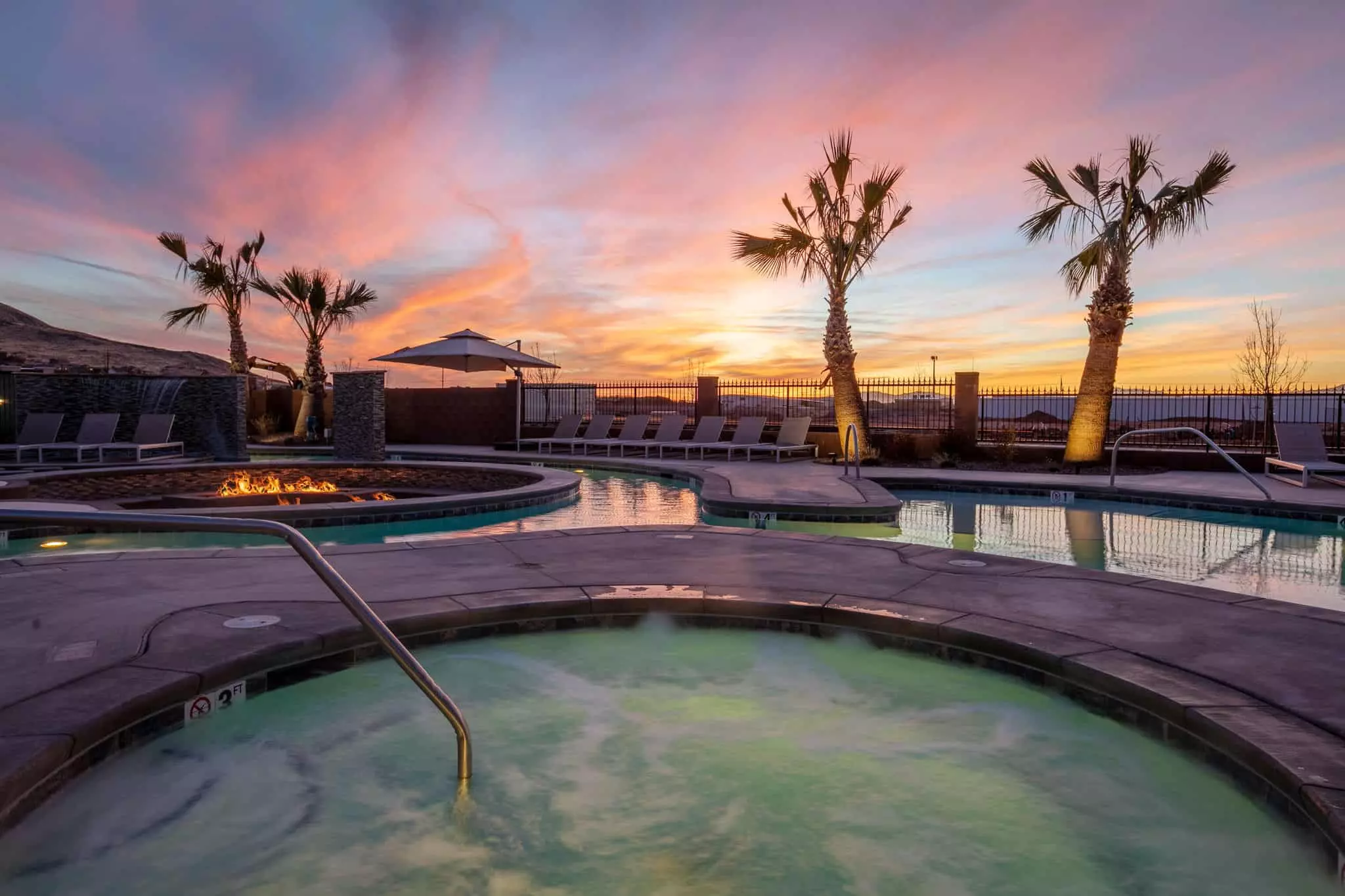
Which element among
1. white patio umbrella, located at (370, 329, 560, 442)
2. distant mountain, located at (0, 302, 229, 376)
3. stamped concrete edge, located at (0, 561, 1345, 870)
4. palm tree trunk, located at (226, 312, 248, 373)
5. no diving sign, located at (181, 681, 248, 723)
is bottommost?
no diving sign, located at (181, 681, 248, 723)

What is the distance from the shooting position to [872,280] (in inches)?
613

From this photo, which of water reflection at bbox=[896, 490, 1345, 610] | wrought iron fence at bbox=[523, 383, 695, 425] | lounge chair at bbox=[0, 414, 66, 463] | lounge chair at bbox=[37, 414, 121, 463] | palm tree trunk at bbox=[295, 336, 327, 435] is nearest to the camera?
water reflection at bbox=[896, 490, 1345, 610]

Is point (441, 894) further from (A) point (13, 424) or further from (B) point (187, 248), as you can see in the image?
(B) point (187, 248)

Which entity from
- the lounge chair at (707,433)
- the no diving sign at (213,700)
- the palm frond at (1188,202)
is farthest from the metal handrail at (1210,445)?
the no diving sign at (213,700)

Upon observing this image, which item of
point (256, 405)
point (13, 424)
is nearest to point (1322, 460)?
point (13, 424)

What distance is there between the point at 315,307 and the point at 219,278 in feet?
9.86

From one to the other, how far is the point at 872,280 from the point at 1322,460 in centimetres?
805

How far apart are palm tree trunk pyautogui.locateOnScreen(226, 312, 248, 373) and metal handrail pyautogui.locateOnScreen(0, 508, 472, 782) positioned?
23389 millimetres

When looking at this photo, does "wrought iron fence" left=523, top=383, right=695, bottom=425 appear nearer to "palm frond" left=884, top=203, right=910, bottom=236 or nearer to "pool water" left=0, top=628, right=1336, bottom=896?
"palm frond" left=884, top=203, right=910, bottom=236

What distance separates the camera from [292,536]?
2369 millimetres

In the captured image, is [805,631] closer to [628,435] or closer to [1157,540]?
[1157,540]

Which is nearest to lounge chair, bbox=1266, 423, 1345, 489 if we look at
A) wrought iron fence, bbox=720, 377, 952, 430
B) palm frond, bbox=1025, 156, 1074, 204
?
palm frond, bbox=1025, 156, 1074, 204

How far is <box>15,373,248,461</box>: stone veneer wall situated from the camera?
1648 centimetres

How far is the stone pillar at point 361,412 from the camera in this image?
1566 centimetres
